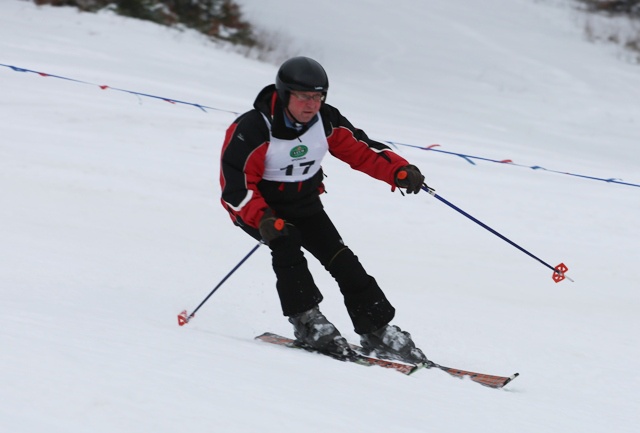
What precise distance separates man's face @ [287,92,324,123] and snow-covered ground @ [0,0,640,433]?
1159 mm

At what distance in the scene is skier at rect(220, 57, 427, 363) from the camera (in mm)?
4172

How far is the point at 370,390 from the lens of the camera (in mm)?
3451

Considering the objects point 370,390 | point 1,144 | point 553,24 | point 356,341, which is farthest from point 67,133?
point 553,24

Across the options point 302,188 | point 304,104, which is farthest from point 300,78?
point 302,188

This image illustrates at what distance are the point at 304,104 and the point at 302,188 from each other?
20.9 inches

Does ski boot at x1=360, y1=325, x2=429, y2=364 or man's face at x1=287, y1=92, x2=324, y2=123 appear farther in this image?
ski boot at x1=360, y1=325, x2=429, y2=364

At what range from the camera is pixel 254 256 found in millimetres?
7141

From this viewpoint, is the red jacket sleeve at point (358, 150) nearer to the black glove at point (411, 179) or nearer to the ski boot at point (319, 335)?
the black glove at point (411, 179)

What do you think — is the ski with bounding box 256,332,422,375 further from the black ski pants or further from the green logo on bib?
the green logo on bib

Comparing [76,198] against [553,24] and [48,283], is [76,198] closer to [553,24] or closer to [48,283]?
[48,283]

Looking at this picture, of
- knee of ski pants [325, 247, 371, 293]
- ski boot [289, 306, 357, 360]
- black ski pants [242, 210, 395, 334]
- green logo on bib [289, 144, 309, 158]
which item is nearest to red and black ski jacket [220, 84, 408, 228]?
green logo on bib [289, 144, 309, 158]

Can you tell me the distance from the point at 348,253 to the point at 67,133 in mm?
5856

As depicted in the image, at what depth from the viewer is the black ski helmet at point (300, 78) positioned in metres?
4.11

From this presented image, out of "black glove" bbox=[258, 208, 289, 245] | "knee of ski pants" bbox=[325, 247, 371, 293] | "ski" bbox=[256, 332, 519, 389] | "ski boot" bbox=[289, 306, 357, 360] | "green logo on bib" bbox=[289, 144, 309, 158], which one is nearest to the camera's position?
"black glove" bbox=[258, 208, 289, 245]
